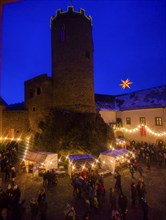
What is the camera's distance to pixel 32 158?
1550 centimetres

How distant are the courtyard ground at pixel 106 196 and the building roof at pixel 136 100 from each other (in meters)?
12.4

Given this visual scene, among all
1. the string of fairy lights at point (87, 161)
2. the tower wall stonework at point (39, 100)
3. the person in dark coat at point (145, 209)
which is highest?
the tower wall stonework at point (39, 100)

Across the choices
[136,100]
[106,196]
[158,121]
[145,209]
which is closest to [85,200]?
[145,209]

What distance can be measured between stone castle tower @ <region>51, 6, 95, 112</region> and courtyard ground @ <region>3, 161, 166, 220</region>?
31.5ft

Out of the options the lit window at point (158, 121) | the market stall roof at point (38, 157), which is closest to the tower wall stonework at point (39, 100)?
the market stall roof at point (38, 157)

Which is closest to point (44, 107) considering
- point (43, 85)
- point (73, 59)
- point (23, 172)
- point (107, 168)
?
point (43, 85)

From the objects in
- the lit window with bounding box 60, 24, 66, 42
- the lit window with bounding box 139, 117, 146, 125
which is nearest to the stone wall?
the lit window with bounding box 60, 24, 66, 42

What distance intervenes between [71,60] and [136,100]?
13.9 m

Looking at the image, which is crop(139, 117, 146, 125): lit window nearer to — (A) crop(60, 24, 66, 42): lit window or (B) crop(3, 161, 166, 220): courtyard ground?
(B) crop(3, 161, 166, 220): courtyard ground

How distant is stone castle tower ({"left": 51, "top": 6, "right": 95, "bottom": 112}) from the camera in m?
21.5

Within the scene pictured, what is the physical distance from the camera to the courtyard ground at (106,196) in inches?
348

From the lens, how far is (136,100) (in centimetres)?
2964

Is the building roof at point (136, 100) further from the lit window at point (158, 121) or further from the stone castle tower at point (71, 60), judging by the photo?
the stone castle tower at point (71, 60)

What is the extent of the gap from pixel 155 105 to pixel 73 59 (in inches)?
531
